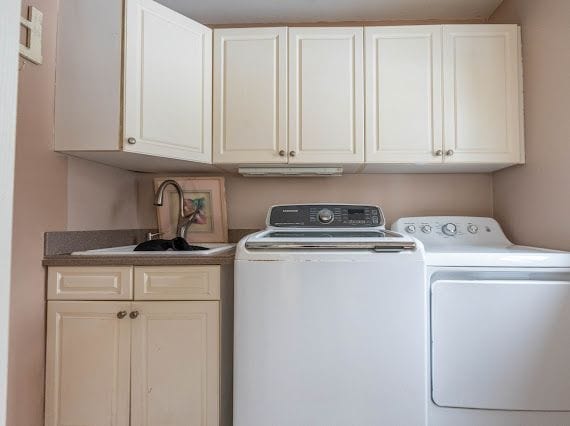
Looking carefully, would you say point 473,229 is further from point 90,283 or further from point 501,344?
point 90,283

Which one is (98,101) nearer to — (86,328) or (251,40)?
(251,40)

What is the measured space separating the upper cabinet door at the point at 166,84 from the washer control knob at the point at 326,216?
675 mm

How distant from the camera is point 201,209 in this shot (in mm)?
2127

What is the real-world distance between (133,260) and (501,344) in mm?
1548

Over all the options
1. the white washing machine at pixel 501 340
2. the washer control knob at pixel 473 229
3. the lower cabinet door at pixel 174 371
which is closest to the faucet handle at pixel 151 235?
the lower cabinet door at pixel 174 371

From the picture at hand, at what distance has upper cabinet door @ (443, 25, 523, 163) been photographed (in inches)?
69.1

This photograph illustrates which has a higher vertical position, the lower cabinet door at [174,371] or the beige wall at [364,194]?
the beige wall at [364,194]

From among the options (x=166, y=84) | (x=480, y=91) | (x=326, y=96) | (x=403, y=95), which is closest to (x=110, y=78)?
(x=166, y=84)

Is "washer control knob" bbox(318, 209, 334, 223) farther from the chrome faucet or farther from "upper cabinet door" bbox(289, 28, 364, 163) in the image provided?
the chrome faucet

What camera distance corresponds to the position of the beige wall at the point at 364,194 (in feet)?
6.93

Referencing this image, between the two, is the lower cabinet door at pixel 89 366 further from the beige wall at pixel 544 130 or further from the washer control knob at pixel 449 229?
the beige wall at pixel 544 130

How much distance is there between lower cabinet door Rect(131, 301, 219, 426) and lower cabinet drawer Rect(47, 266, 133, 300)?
0.13 m

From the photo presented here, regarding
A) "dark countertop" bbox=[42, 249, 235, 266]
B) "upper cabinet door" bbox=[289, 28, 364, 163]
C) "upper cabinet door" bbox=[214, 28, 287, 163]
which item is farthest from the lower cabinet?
"upper cabinet door" bbox=[289, 28, 364, 163]

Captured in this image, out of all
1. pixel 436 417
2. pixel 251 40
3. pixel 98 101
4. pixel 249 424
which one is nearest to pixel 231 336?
pixel 249 424
